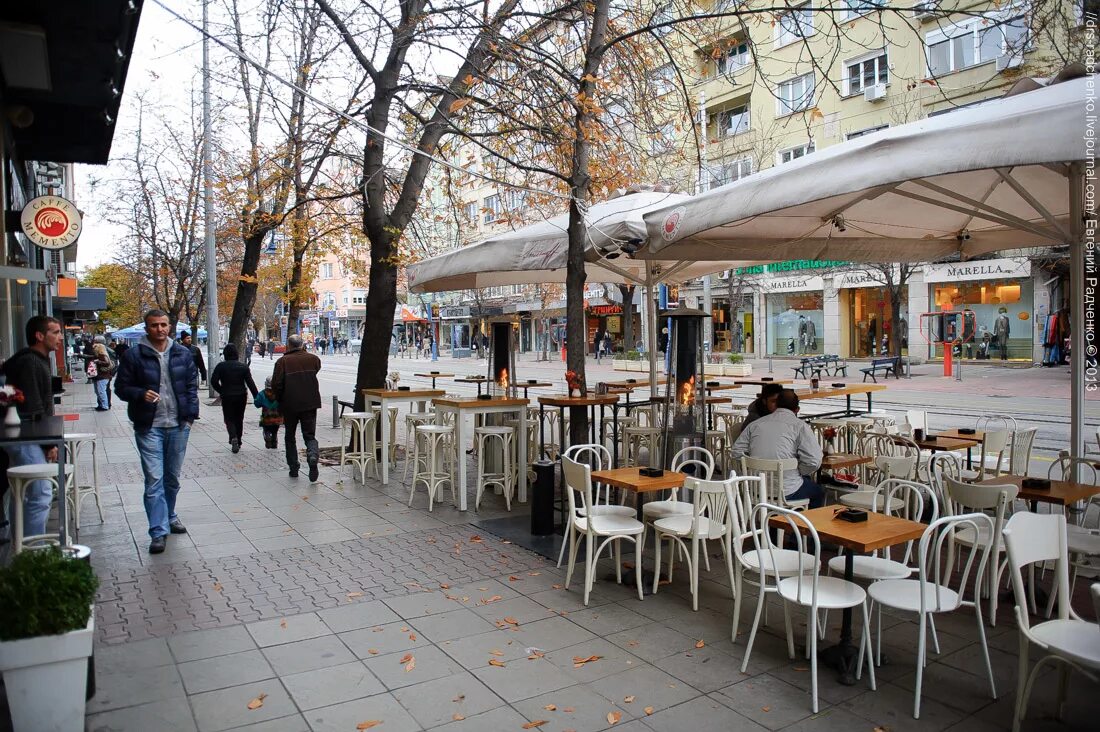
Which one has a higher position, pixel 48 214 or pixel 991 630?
pixel 48 214

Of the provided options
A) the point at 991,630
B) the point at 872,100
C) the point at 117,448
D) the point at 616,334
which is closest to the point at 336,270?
the point at 616,334

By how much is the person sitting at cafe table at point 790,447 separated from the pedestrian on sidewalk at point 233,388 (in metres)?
9.25

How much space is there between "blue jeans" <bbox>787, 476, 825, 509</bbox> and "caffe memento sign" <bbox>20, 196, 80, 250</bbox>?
27.0 ft

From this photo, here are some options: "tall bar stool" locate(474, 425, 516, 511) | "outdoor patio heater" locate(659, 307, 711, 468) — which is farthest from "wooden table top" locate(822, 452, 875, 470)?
"tall bar stool" locate(474, 425, 516, 511)

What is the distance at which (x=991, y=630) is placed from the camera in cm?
444

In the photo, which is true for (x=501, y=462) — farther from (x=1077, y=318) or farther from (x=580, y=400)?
(x=1077, y=318)

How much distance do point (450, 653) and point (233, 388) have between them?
9487mm

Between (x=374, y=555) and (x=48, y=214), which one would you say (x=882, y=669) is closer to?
(x=374, y=555)

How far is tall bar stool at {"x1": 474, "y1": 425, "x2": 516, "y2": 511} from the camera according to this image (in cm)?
786

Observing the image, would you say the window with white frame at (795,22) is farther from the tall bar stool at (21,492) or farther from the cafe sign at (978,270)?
the cafe sign at (978,270)

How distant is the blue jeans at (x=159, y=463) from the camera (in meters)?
6.31

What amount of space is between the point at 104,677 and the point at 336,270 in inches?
3175

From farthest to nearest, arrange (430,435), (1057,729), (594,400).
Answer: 1. (430,435)
2. (594,400)
3. (1057,729)

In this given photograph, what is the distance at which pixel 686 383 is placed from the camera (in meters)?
7.17
